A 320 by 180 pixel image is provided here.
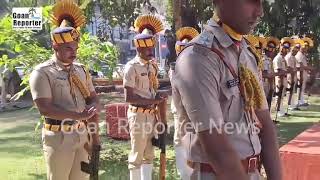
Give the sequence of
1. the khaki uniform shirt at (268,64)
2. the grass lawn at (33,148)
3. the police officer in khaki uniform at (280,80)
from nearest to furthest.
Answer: the grass lawn at (33,148) → the khaki uniform shirt at (268,64) → the police officer in khaki uniform at (280,80)

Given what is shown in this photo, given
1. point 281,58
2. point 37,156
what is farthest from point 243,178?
point 281,58

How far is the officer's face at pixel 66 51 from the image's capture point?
3.93m

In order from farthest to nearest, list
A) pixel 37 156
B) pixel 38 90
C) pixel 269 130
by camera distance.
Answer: pixel 37 156
pixel 38 90
pixel 269 130

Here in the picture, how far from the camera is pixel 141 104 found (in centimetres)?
541

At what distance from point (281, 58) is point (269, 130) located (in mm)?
9444

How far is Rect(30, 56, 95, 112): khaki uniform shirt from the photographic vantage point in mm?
3896

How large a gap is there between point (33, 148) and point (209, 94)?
679 centimetres

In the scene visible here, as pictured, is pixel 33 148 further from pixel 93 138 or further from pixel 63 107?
pixel 63 107

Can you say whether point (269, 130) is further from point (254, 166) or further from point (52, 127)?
point (52, 127)

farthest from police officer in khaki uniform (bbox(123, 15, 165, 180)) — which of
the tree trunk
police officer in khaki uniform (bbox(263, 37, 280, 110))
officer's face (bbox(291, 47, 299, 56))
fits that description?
officer's face (bbox(291, 47, 299, 56))

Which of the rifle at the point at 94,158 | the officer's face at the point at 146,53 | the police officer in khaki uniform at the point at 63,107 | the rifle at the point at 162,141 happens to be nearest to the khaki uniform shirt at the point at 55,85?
the police officer in khaki uniform at the point at 63,107

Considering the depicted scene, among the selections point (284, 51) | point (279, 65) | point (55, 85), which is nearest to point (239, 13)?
point (55, 85)

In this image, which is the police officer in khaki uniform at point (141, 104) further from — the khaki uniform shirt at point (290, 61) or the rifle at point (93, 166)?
the khaki uniform shirt at point (290, 61)

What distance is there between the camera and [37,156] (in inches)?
295
